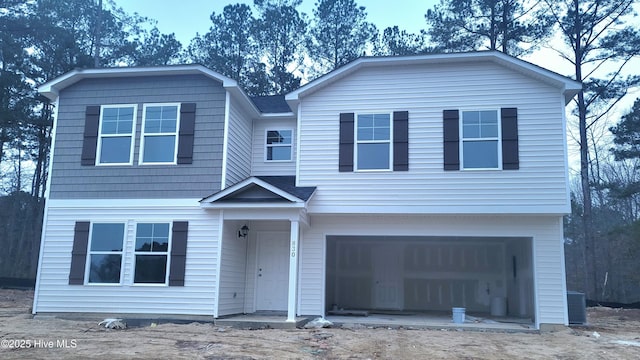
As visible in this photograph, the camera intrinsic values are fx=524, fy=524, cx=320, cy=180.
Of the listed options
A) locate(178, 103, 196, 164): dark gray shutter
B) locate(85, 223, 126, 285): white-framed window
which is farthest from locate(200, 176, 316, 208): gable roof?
locate(85, 223, 126, 285): white-framed window

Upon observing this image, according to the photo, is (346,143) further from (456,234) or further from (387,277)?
(387,277)

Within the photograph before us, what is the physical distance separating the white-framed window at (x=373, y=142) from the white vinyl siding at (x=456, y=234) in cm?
123

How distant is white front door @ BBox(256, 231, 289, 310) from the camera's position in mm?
12883

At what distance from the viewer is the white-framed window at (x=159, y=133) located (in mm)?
12110

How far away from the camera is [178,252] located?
11.5 m

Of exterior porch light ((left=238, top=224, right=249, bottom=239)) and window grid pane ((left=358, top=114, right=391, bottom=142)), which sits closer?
window grid pane ((left=358, top=114, right=391, bottom=142))

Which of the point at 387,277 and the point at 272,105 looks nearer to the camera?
the point at 272,105

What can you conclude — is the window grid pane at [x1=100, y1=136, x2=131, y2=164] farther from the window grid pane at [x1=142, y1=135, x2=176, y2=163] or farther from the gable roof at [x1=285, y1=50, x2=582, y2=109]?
the gable roof at [x1=285, y1=50, x2=582, y2=109]

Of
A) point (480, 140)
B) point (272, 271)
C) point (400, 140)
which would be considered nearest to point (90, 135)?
point (272, 271)

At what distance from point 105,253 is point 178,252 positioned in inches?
69.3

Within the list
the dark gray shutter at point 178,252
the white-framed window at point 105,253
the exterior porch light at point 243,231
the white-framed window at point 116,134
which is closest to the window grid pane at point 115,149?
the white-framed window at point 116,134

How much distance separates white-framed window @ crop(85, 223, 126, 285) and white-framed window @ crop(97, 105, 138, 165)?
1545 mm

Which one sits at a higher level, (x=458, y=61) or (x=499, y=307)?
(x=458, y=61)

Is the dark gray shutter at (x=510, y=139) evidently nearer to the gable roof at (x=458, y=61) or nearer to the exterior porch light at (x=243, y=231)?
the gable roof at (x=458, y=61)
